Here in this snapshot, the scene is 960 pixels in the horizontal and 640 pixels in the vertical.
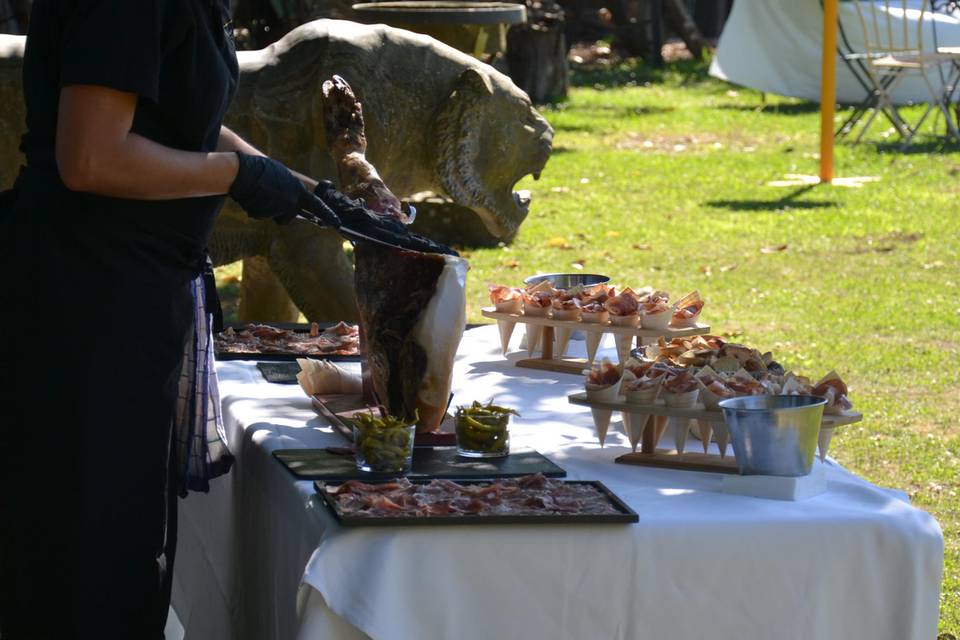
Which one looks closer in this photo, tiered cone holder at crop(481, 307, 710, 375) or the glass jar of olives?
the glass jar of olives

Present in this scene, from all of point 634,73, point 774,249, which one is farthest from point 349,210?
point 634,73

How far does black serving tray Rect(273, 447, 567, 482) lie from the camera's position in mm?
2559

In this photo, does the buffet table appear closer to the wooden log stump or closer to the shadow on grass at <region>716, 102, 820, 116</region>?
the wooden log stump

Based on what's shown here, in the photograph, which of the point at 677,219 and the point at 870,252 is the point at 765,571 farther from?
the point at 677,219

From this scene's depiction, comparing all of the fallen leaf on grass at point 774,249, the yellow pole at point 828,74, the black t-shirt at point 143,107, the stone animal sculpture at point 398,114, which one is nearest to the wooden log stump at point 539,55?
the yellow pole at point 828,74

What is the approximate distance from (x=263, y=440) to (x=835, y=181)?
8.85m

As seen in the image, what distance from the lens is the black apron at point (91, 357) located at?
245cm

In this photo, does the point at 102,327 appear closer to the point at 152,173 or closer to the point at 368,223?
the point at 152,173

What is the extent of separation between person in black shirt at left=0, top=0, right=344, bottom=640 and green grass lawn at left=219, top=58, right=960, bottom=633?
89.0 inches

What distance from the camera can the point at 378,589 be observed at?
86.8 inches

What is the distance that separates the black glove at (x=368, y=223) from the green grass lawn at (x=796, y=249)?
1885 millimetres

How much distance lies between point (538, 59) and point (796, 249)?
6.66 meters

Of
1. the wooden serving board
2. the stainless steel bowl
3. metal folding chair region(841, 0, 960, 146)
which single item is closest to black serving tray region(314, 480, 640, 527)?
the wooden serving board

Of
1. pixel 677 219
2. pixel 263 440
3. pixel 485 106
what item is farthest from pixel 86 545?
pixel 677 219
